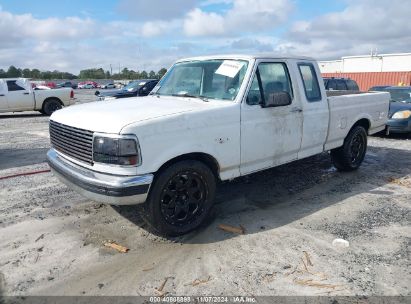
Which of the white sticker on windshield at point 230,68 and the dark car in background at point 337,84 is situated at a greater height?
the white sticker on windshield at point 230,68

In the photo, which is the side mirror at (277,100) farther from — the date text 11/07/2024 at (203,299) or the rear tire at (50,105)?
the rear tire at (50,105)

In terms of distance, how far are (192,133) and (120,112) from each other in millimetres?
786

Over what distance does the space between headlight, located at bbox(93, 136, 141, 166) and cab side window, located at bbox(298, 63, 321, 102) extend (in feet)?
9.51

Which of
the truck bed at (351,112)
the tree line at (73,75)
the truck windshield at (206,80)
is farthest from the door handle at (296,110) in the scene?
the tree line at (73,75)

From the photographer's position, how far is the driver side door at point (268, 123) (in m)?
4.48

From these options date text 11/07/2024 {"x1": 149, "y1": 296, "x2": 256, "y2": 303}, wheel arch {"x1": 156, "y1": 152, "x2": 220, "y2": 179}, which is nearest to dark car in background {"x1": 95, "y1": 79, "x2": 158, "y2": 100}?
wheel arch {"x1": 156, "y1": 152, "x2": 220, "y2": 179}

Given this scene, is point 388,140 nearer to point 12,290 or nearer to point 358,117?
point 358,117

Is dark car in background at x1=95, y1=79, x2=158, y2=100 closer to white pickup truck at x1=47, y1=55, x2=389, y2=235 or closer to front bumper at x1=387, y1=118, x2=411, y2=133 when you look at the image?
front bumper at x1=387, y1=118, x2=411, y2=133

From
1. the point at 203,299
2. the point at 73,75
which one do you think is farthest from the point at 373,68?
the point at 73,75

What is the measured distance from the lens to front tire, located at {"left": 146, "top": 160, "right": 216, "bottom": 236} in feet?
12.5

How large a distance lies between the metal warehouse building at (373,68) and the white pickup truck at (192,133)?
2823cm

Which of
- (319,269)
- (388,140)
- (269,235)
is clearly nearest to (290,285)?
(319,269)

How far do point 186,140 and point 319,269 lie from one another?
1.81 meters

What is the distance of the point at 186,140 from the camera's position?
3.84 metres
